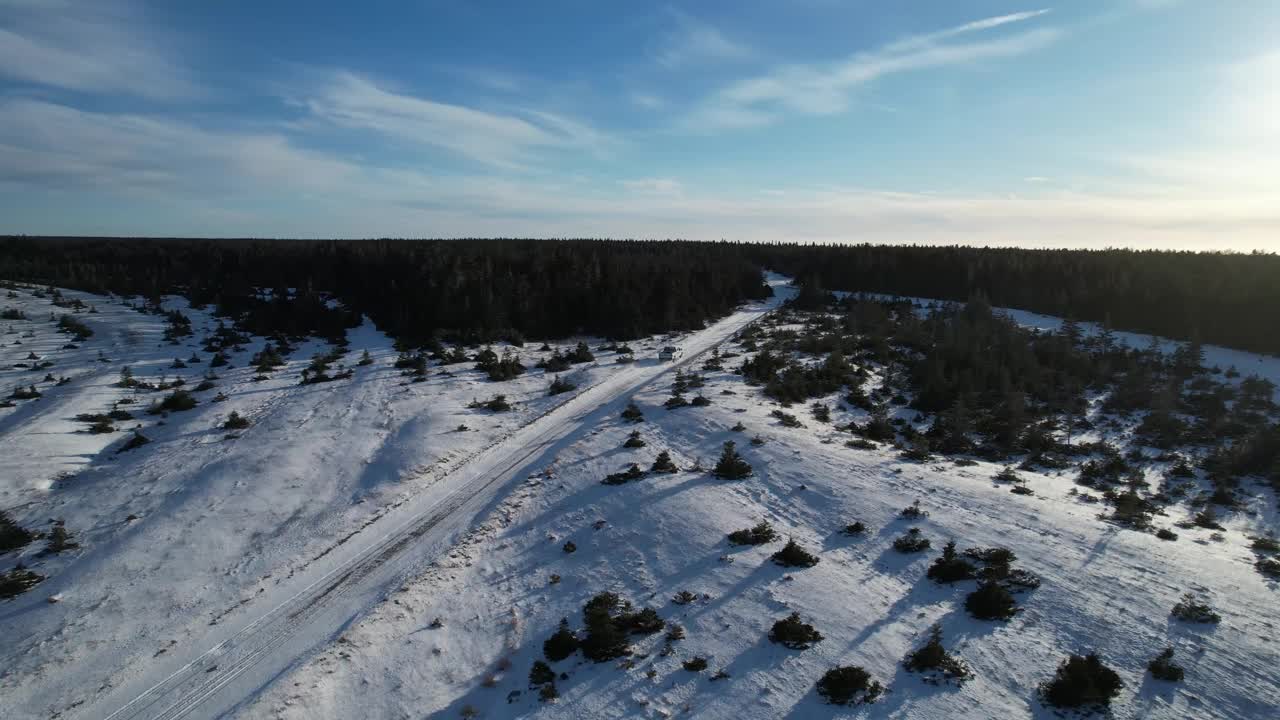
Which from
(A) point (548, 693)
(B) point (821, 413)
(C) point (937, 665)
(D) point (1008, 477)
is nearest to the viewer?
(C) point (937, 665)

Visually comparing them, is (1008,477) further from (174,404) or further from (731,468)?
(174,404)

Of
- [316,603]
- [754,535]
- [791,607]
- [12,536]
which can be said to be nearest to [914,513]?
[754,535]

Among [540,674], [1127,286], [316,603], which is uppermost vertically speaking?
[1127,286]

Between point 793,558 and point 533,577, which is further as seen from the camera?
point 533,577

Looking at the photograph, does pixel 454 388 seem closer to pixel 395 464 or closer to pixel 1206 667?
pixel 395 464

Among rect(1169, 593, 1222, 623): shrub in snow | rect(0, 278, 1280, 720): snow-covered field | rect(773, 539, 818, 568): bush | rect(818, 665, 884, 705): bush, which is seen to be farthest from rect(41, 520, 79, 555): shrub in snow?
rect(1169, 593, 1222, 623): shrub in snow

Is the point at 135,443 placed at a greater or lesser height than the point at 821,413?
lesser

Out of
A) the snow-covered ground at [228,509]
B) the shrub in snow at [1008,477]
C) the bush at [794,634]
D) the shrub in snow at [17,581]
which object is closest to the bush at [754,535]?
the bush at [794,634]
